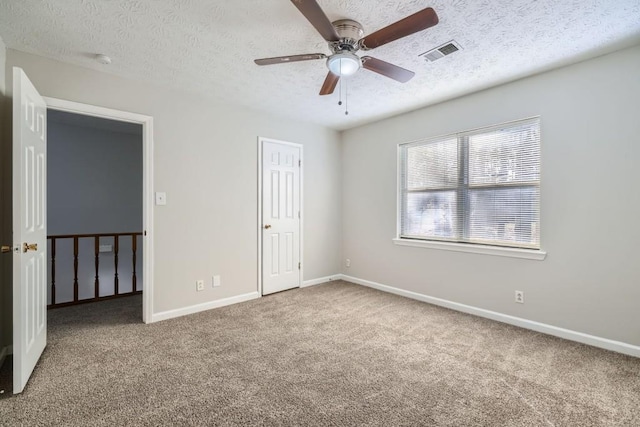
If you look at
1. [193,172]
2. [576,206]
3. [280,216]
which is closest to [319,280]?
[280,216]

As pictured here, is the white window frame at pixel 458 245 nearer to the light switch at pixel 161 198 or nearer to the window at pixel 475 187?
the window at pixel 475 187

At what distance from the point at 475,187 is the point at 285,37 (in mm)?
2546

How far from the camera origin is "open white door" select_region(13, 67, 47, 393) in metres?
1.86

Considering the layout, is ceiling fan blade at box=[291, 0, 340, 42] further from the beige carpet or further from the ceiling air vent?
the beige carpet

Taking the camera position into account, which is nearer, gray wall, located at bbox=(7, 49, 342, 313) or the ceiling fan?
the ceiling fan

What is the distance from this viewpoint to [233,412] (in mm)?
1710

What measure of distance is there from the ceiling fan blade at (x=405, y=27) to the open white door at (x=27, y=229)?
2.28 meters

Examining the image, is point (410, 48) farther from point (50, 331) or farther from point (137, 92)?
point (50, 331)

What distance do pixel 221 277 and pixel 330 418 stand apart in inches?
93.0

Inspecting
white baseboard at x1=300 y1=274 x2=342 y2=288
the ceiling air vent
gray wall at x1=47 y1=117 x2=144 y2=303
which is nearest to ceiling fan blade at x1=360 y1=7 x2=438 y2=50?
the ceiling air vent

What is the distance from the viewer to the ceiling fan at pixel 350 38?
1605 mm

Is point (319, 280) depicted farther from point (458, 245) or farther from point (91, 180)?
point (91, 180)

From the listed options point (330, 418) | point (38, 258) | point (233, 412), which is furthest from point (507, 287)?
point (38, 258)

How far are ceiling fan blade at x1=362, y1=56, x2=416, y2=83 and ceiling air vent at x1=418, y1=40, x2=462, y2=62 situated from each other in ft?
1.24
